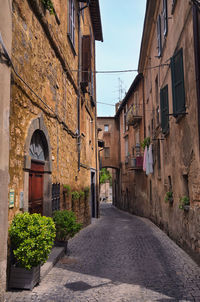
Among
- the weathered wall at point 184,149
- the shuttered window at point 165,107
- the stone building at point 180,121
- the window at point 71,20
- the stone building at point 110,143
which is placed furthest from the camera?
the stone building at point 110,143

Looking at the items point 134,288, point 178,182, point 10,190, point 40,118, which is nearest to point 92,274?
point 134,288

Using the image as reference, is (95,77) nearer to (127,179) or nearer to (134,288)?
(127,179)

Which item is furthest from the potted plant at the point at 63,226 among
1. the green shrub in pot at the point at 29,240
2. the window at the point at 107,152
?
the window at the point at 107,152

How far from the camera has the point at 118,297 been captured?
4332mm

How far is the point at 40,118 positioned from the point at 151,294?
4.09 meters

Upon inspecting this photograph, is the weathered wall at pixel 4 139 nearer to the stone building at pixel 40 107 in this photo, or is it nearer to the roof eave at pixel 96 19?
the stone building at pixel 40 107

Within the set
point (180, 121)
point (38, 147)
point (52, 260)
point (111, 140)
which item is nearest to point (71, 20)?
point (180, 121)

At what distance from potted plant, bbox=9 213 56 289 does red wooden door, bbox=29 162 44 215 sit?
1530 mm

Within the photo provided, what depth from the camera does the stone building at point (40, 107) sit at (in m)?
4.62

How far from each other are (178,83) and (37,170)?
173 inches

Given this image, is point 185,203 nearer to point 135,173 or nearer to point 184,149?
point 184,149

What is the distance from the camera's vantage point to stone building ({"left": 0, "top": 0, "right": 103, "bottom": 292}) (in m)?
4.62

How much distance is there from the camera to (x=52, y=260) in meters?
5.85

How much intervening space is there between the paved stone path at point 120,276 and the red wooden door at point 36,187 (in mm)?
1355
